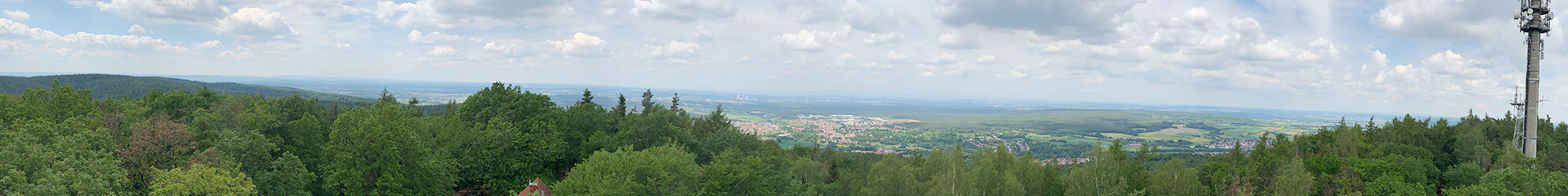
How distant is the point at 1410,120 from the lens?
4441 cm

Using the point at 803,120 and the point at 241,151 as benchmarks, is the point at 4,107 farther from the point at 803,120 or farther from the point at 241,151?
the point at 803,120

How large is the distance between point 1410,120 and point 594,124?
46.3 metres

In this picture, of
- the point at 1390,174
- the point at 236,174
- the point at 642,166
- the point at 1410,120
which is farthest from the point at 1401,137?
the point at 236,174

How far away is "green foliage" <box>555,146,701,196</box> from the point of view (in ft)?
95.2

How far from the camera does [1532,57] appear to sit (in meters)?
38.5

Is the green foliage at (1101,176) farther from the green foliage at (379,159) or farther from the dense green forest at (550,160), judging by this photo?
the green foliage at (379,159)

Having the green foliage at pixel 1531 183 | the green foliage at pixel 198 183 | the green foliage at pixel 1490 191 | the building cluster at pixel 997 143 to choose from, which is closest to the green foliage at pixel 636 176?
the green foliage at pixel 198 183

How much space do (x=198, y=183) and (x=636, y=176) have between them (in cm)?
1350

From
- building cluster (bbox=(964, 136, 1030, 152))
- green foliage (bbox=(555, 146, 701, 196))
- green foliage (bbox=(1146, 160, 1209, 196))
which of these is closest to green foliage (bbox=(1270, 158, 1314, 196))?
green foliage (bbox=(1146, 160, 1209, 196))

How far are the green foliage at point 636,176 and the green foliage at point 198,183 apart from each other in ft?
32.9

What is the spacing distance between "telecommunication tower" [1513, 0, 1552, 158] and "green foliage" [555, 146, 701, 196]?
130 ft

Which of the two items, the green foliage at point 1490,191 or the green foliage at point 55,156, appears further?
the green foliage at point 1490,191

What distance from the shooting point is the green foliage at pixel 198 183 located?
74.2 feet

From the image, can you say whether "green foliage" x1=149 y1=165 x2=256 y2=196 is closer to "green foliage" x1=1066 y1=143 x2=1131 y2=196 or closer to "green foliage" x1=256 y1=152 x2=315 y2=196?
"green foliage" x1=256 y1=152 x2=315 y2=196
